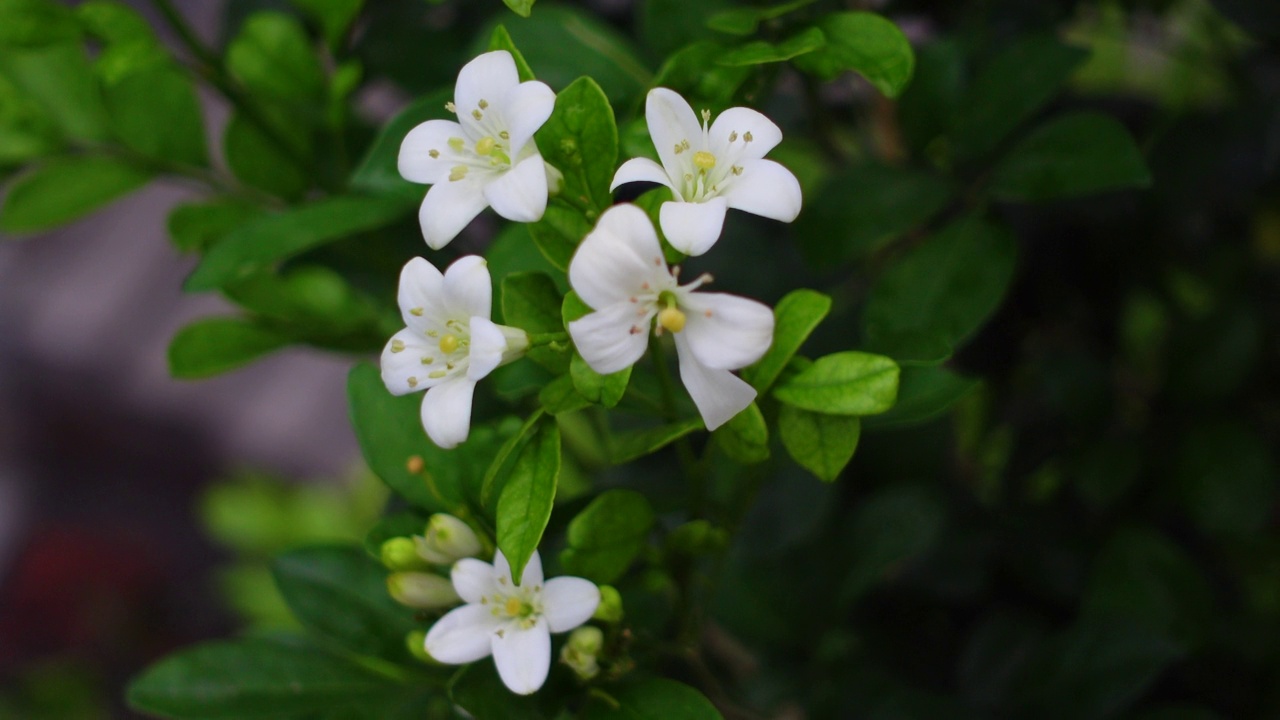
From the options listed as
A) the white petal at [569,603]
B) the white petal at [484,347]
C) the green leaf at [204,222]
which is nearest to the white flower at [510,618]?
the white petal at [569,603]

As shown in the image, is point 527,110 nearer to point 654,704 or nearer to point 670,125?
point 670,125

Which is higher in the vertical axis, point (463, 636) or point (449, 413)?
point (449, 413)

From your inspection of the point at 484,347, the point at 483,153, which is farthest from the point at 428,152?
the point at 484,347

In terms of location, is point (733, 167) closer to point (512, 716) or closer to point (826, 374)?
point (826, 374)

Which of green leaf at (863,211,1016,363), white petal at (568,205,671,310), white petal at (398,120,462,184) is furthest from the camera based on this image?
green leaf at (863,211,1016,363)

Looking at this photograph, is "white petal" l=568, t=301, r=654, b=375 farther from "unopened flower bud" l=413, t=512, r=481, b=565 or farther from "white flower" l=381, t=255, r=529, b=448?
"unopened flower bud" l=413, t=512, r=481, b=565

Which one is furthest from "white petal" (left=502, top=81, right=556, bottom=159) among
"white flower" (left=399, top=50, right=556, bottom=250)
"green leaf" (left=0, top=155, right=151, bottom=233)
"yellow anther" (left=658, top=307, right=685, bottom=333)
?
"green leaf" (left=0, top=155, right=151, bottom=233)
